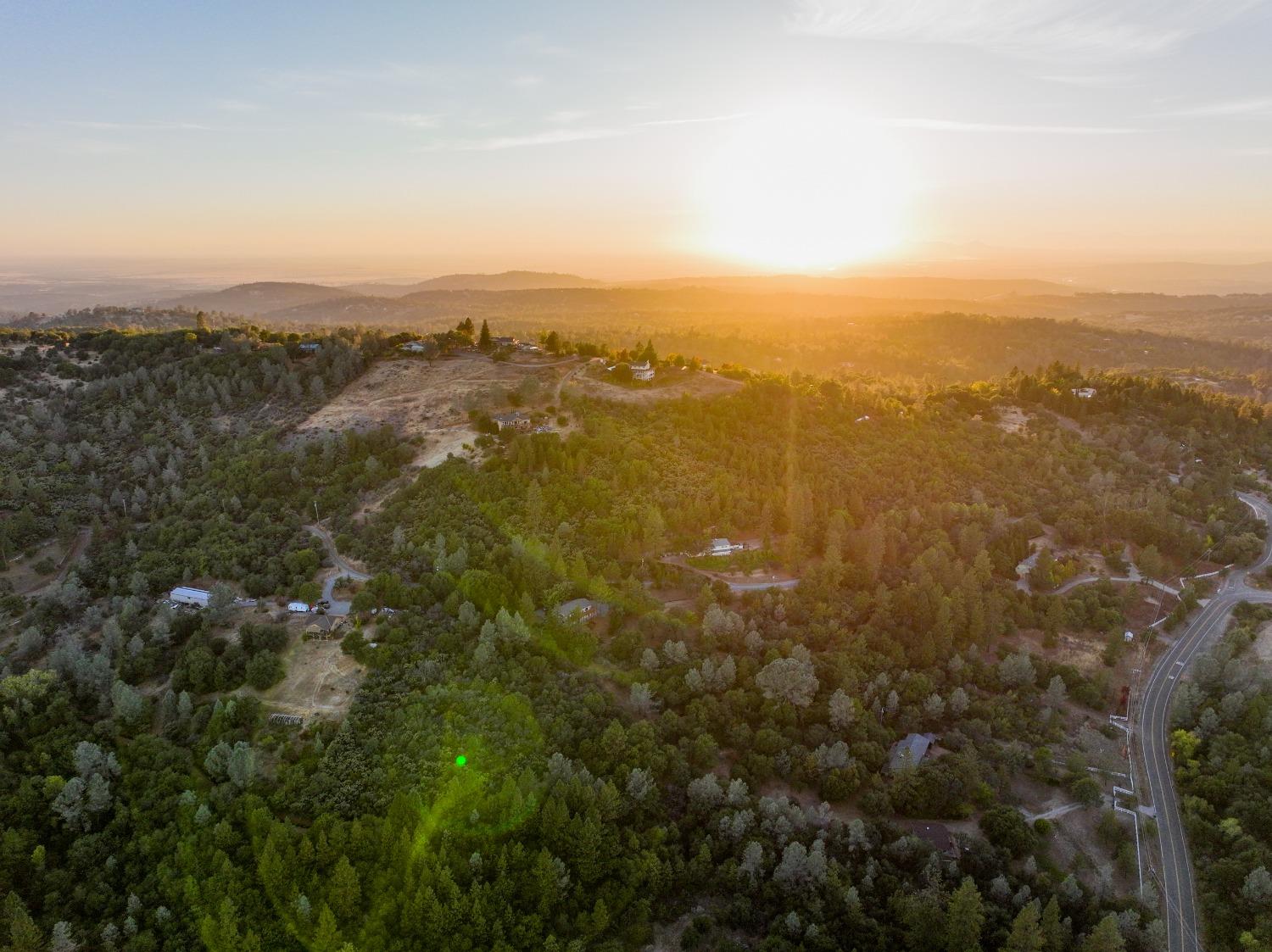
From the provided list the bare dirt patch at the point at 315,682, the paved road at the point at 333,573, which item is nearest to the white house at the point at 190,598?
the paved road at the point at 333,573

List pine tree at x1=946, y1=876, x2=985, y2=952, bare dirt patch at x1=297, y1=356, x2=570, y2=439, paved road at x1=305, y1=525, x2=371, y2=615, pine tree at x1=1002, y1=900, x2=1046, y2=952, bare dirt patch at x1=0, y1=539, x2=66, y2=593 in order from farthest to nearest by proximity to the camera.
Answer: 1. bare dirt patch at x1=297, y1=356, x2=570, y2=439
2. bare dirt patch at x1=0, y1=539, x2=66, y2=593
3. paved road at x1=305, y1=525, x2=371, y2=615
4. pine tree at x1=946, y1=876, x2=985, y2=952
5. pine tree at x1=1002, y1=900, x2=1046, y2=952

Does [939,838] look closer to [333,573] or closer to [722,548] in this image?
[722,548]

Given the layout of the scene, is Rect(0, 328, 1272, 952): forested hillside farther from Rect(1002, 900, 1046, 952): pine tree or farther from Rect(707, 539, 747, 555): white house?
Rect(707, 539, 747, 555): white house

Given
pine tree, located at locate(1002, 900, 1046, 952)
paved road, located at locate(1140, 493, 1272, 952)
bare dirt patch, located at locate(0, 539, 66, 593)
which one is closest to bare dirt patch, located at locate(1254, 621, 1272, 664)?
paved road, located at locate(1140, 493, 1272, 952)

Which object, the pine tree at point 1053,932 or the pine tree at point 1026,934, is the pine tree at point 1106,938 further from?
the pine tree at point 1026,934

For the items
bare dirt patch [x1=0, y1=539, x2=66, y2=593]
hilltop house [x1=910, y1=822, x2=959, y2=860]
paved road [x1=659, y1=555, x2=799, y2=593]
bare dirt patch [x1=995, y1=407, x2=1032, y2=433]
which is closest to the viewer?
hilltop house [x1=910, y1=822, x2=959, y2=860]

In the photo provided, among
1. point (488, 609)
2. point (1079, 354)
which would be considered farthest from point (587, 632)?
point (1079, 354)

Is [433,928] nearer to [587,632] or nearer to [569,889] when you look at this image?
[569,889]

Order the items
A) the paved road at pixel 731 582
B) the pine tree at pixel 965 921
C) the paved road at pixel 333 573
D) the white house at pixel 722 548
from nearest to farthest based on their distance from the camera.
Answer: the pine tree at pixel 965 921, the paved road at pixel 333 573, the paved road at pixel 731 582, the white house at pixel 722 548
